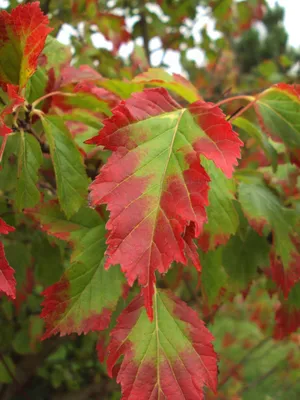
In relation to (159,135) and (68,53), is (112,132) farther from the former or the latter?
(68,53)

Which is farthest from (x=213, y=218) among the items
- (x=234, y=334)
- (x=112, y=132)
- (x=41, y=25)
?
(x=234, y=334)

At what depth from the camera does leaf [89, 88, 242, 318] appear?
50 centimetres

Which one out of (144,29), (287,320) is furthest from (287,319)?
(144,29)

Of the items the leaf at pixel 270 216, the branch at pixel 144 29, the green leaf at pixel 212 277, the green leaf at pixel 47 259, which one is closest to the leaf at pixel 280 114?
the leaf at pixel 270 216

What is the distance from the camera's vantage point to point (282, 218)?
82cm

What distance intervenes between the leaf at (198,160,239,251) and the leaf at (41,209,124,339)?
152mm

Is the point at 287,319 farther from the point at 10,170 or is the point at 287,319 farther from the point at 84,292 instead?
the point at 10,170

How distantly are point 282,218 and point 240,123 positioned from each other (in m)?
0.19

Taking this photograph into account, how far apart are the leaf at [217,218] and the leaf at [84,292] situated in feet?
0.50

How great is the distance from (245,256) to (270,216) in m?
0.11

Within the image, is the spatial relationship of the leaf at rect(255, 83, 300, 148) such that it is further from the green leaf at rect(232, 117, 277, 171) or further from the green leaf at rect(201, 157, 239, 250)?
the green leaf at rect(201, 157, 239, 250)

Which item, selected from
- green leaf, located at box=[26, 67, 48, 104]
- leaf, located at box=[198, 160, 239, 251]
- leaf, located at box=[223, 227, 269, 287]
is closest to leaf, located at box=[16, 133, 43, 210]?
green leaf, located at box=[26, 67, 48, 104]

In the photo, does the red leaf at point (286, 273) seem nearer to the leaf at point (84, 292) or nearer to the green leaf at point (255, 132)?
the green leaf at point (255, 132)

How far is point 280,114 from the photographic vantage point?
0.76m
